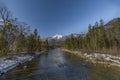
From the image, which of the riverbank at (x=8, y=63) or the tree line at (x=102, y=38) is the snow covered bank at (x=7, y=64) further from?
the tree line at (x=102, y=38)

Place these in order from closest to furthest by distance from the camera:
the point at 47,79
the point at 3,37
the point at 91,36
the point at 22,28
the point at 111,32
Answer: the point at 47,79
the point at 3,37
the point at 22,28
the point at 111,32
the point at 91,36

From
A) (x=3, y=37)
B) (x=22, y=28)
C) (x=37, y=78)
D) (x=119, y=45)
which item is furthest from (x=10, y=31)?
(x=119, y=45)

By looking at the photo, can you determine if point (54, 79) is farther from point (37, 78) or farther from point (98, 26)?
point (98, 26)

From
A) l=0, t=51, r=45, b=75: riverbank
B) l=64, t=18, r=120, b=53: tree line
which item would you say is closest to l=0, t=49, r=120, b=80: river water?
l=0, t=51, r=45, b=75: riverbank

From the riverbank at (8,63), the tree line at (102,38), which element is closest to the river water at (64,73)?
the riverbank at (8,63)

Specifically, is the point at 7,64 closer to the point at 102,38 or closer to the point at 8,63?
the point at 8,63

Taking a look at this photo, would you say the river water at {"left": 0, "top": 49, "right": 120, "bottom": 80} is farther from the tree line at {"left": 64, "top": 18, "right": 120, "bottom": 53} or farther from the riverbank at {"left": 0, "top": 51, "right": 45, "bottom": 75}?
the tree line at {"left": 64, "top": 18, "right": 120, "bottom": 53}

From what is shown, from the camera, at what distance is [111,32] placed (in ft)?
197

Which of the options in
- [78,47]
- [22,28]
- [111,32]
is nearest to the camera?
[22,28]

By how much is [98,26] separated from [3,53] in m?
41.3

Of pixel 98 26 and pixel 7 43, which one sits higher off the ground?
pixel 98 26

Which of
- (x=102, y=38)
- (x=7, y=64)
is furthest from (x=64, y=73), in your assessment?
(x=102, y=38)

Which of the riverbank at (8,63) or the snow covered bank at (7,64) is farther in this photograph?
the riverbank at (8,63)

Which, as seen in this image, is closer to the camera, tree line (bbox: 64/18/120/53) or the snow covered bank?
the snow covered bank
